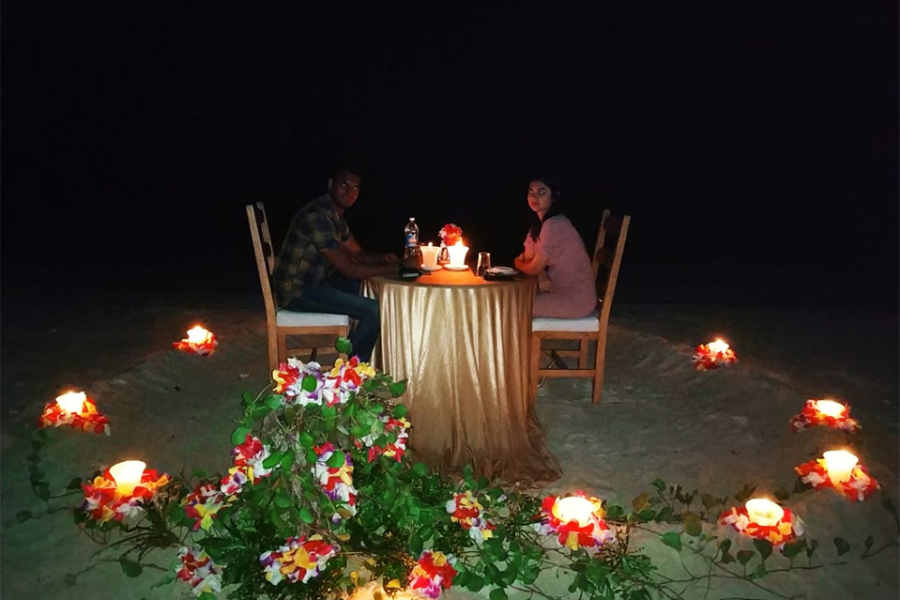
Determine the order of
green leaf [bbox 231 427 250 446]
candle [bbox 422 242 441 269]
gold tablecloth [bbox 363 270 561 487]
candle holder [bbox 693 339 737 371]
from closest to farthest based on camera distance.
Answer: green leaf [bbox 231 427 250 446]
gold tablecloth [bbox 363 270 561 487]
candle [bbox 422 242 441 269]
candle holder [bbox 693 339 737 371]

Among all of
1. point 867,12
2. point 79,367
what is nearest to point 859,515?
point 79,367

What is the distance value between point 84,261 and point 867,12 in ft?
45.3

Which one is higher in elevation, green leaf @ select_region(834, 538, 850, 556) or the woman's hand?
the woman's hand

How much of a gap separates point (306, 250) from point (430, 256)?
74 centimetres

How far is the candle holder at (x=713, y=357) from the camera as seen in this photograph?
4.31 meters

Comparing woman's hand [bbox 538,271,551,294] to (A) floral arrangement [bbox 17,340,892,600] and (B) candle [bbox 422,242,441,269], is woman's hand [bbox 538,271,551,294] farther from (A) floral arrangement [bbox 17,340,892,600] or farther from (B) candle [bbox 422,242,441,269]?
(A) floral arrangement [bbox 17,340,892,600]

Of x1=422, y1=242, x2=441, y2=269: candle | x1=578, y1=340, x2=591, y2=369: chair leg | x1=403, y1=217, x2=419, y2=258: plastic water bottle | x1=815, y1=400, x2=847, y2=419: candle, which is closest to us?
x1=422, y1=242, x2=441, y2=269: candle

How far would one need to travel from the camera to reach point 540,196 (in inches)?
140

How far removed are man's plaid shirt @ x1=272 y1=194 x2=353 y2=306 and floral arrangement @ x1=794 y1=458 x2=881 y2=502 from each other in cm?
247

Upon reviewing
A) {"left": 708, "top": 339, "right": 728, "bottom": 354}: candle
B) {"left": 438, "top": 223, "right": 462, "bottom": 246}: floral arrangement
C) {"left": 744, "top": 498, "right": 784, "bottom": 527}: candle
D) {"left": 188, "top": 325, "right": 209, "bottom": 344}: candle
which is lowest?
{"left": 744, "top": 498, "right": 784, "bottom": 527}: candle

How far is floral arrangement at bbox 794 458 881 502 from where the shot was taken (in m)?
2.71

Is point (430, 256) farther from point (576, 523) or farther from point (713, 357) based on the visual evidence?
point (713, 357)

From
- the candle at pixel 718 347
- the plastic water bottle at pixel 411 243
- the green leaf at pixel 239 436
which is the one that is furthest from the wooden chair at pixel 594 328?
the green leaf at pixel 239 436

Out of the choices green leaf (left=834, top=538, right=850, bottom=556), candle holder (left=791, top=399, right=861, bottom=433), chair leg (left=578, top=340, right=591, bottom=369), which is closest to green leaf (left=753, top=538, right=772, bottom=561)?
green leaf (left=834, top=538, right=850, bottom=556)
